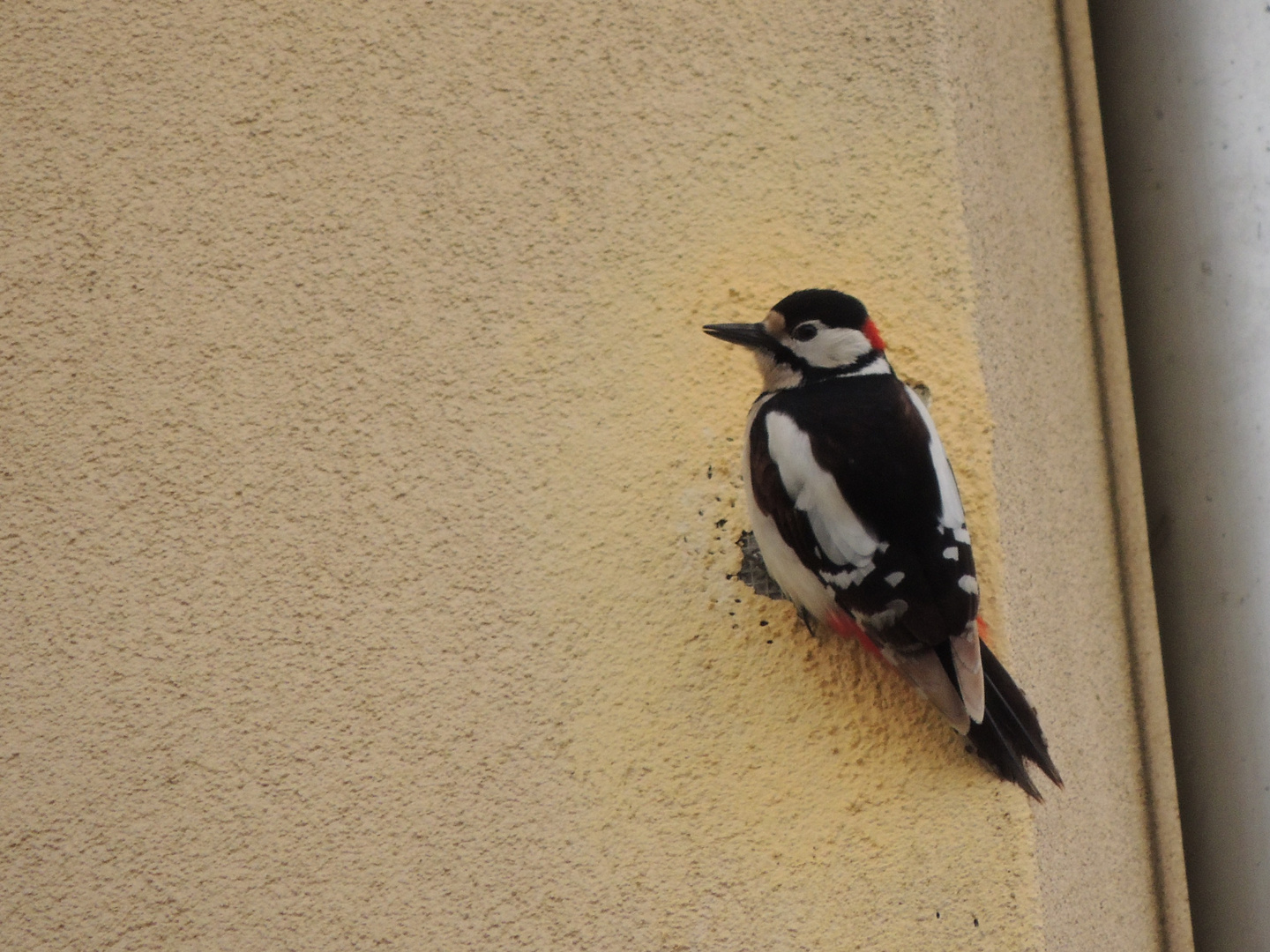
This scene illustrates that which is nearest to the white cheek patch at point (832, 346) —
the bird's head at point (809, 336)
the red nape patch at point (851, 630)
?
the bird's head at point (809, 336)

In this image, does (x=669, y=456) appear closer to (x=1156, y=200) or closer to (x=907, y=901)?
(x=907, y=901)

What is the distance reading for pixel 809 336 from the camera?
1.90 metres

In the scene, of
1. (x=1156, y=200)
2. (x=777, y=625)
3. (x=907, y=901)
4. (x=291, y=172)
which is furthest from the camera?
(x=1156, y=200)

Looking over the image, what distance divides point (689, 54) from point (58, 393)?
3.80ft

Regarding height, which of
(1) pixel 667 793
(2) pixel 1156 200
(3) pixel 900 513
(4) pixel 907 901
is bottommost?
(4) pixel 907 901

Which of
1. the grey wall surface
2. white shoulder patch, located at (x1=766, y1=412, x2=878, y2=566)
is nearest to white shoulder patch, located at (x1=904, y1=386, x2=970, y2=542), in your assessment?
white shoulder patch, located at (x1=766, y1=412, x2=878, y2=566)

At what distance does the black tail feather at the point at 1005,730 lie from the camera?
5.46 feet

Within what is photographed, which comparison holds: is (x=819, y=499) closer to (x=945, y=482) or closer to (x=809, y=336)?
(x=945, y=482)

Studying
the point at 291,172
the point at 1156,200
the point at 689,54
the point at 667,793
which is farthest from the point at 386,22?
the point at 1156,200

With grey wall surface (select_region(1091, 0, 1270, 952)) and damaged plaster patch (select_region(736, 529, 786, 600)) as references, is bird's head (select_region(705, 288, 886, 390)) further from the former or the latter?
grey wall surface (select_region(1091, 0, 1270, 952))

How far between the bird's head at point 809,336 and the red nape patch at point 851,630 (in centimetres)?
41

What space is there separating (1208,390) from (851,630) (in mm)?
1024

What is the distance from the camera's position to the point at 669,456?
1.90 meters

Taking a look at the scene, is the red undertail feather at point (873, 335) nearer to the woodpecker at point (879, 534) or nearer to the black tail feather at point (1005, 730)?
the woodpecker at point (879, 534)
